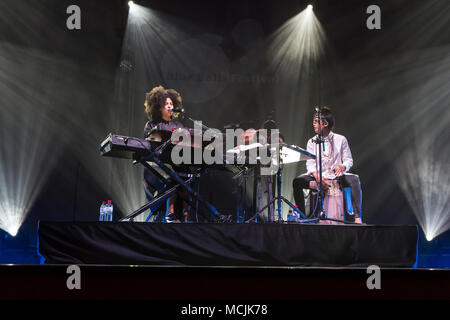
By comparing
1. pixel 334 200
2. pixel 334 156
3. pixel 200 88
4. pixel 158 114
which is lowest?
pixel 334 200

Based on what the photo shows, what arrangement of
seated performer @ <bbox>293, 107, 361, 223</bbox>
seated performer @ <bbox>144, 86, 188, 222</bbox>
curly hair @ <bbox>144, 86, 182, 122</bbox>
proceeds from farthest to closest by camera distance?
curly hair @ <bbox>144, 86, 182, 122</bbox> < seated performer @ <bbox>293, 107, 361, 223</bbox> < seated performer @ <bbox>144, 86, 188, 222</bbox>

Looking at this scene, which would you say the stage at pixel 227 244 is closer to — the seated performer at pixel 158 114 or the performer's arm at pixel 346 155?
the seated performer at pixel 158 114


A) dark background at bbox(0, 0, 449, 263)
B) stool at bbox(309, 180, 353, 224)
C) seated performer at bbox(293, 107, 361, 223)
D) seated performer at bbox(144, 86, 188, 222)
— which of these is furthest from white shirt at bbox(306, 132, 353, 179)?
seated performer at bbox(144, 86, 188, 222)

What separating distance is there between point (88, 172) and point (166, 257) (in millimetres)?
3249

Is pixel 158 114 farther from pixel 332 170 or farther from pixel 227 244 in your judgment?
pixel 227 244

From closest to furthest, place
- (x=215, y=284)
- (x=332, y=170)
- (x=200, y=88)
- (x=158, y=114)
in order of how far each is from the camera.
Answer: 1. (x=215, y=284)
2. (x=332, y=170)
3. (x=158, y=114)
4. (x=200, y=88)

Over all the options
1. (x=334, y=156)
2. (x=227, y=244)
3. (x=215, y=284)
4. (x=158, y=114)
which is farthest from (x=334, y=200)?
(x=215, y=284)

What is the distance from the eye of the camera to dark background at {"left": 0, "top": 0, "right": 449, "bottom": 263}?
16.1 ft

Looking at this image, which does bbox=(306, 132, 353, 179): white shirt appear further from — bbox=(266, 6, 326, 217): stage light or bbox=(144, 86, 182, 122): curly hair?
bbox=(144, 86, 182, 122): curly hair

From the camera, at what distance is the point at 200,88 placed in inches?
213

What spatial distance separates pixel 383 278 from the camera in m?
1.87

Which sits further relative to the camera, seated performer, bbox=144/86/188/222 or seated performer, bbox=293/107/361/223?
seated performer, bbox=293/107/361/223

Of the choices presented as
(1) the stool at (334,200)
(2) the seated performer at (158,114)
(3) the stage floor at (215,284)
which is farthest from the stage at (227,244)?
(1) the stool at (334,200)

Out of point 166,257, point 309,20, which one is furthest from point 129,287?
point 309,20
